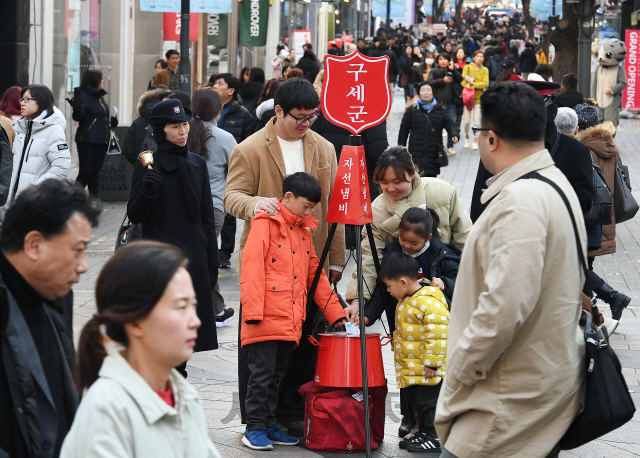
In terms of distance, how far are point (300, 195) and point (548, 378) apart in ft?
6.72

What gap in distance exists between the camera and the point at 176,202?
17.8 feet

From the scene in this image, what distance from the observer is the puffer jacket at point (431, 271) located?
4949 mm

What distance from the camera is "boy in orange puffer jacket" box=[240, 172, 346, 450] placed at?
4727 mm

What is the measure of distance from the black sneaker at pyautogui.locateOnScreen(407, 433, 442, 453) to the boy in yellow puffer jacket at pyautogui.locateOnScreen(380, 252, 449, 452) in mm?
105

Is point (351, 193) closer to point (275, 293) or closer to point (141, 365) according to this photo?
point (275, 293)

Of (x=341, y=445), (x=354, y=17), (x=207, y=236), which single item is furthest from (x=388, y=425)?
(x=354, y=17)

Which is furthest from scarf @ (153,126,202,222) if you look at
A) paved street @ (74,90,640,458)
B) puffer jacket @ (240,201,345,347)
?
paved street @ (74,90,640,458)

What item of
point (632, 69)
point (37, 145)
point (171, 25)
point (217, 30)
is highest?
point (217, 30)

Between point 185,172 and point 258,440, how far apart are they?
159 cm

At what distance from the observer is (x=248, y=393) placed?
16.1 feet


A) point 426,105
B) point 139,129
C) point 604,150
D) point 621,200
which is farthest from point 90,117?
point 621,200

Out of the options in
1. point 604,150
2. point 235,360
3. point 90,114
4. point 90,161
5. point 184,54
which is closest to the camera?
point 235,360

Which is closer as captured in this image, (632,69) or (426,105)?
(426,105)

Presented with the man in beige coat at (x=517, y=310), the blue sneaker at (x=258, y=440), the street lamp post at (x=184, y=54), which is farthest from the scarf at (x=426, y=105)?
the man in beige coat at (x=517, y=310)
